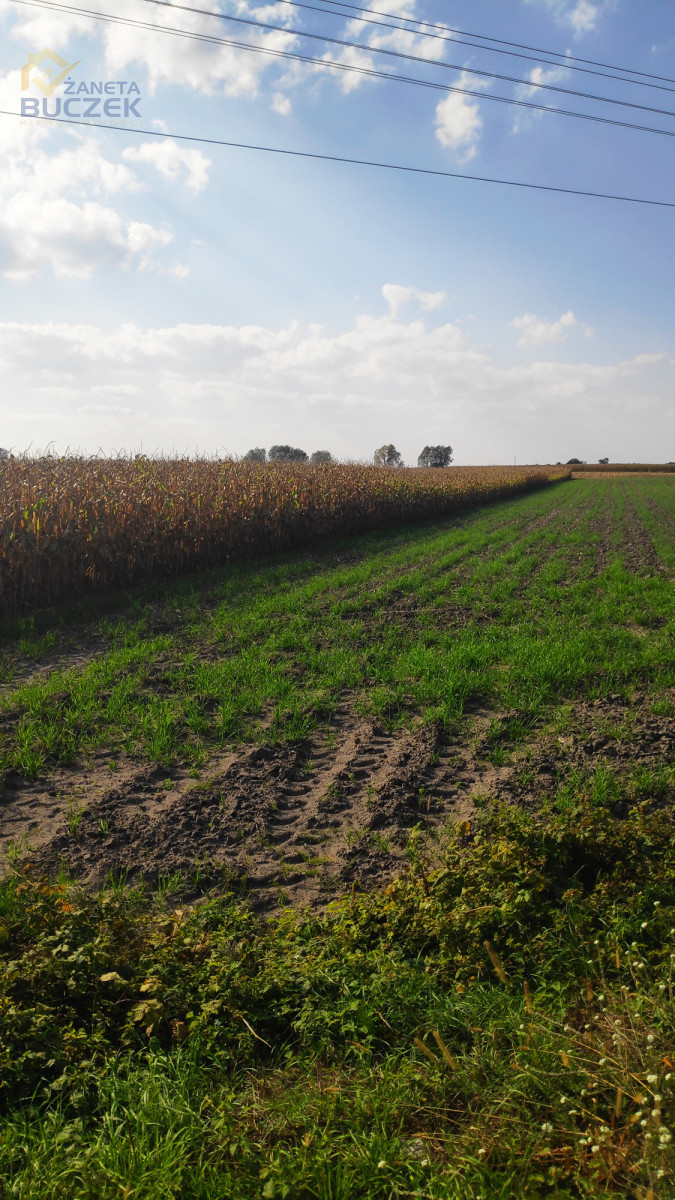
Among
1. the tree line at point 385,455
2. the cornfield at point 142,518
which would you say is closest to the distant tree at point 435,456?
the tree line at point 385,455

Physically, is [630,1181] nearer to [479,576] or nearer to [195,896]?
[195,896]

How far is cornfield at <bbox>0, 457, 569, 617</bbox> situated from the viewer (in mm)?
11102

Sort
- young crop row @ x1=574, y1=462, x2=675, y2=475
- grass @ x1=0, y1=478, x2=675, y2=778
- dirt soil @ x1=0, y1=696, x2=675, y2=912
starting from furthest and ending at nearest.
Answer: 1. young crop row @ x1=574, y1=462, x2=675, y2=475
2. grass @ x1=0, y1=478, x2=675, y2=778
3. dirt soil @ x1=0, y1=696, x2=675, y2=912

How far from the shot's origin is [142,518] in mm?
12820

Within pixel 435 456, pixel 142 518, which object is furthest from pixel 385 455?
pixel 142 518

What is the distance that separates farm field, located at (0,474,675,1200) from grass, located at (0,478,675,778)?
6 centimetres

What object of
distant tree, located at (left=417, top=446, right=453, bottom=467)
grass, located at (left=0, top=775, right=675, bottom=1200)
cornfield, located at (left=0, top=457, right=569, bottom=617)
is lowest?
grass, located at (left=0, top=775, right=675, bottom=1200)

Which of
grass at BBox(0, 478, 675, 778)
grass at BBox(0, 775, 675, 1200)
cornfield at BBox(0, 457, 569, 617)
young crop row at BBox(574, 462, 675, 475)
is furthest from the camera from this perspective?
young crop row at BBox(574, 462, 675, 475)

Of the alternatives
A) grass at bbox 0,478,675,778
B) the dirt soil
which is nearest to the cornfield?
grass at bbox 0,478,675,778

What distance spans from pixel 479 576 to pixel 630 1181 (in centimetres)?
1113

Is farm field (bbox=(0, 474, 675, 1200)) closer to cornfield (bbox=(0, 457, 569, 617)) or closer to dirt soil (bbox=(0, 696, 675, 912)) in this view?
dirt soil (bbox=(0, 696, 675, 912))

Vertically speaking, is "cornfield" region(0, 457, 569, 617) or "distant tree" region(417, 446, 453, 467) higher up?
"distant tree" region(417, 446, 453, 467)

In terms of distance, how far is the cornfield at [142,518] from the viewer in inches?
437

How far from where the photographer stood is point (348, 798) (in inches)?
194
